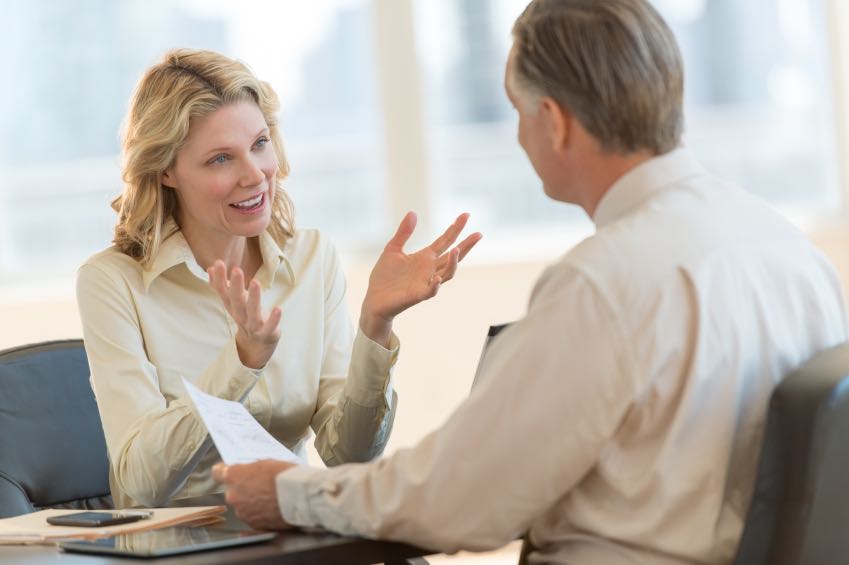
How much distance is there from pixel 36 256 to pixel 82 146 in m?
0.44

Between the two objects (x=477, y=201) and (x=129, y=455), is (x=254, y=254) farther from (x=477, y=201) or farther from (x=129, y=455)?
(x=477, y=201)

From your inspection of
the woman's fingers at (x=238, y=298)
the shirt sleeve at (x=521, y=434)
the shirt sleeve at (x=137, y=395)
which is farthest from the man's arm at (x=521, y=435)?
the shirt sleeve at (x=137, y=395)

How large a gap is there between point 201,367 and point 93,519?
64 cm

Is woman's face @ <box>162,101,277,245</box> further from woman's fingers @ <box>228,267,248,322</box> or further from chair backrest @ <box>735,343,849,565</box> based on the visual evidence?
chair backrest @ <box>735,343,849,565</box>

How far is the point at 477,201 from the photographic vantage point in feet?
15.4

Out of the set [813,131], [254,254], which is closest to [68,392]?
[254,254]

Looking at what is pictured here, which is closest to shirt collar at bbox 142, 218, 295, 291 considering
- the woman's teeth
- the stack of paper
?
the woman's teeth

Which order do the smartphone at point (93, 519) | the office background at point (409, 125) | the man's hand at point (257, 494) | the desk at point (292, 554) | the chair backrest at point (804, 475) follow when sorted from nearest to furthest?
the chair backrest at point (804, 475)
the desk at point (292, 554)
the man's hand at point (257, 494)
the smartphone at point (93, 519)
the office background at point (409, 125)

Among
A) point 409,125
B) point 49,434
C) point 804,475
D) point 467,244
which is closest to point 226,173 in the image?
point 467,244

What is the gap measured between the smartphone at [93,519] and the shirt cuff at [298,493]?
0.92 ft

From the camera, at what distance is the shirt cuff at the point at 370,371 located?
7.11 ft

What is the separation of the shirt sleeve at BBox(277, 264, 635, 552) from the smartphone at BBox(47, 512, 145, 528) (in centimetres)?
44

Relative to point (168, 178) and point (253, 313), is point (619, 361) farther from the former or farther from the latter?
point (168, 178)

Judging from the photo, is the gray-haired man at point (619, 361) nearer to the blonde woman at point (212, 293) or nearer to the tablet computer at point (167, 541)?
the tablet computer at point (167, 541)
